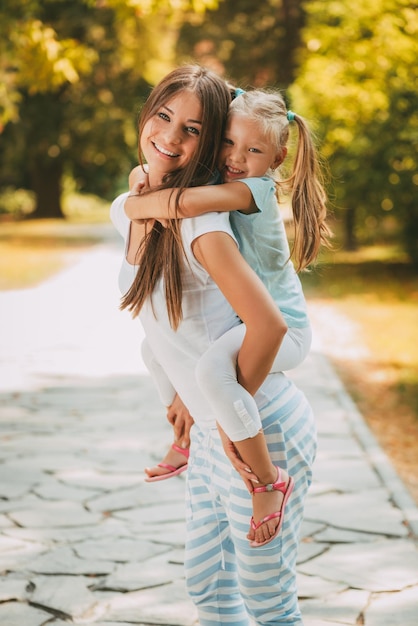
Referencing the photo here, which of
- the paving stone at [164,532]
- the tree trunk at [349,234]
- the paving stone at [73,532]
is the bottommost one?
the tree trunk at [349,234]

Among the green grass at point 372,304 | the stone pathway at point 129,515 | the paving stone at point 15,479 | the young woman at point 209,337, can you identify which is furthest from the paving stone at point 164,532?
the young woman at point 209,337

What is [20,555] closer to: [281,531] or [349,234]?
[281,531]

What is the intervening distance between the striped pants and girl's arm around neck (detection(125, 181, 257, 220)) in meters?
0.56

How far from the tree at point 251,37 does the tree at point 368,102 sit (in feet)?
26.0

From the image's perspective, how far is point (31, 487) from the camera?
5.25 metres

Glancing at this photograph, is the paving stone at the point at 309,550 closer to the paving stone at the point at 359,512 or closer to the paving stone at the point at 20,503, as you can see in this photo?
the paving stone at the point at 359,512

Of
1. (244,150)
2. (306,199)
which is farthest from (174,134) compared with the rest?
(306,199)

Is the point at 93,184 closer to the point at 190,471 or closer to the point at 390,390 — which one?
the point at 390,390

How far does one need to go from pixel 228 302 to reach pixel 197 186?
0.31 m

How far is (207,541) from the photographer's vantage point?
2576mm

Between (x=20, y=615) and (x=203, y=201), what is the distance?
2.16m

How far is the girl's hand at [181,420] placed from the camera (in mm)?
2773

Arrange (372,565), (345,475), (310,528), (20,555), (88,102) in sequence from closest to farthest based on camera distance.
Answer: (372,565)
(20,555)
(310,528)
(345,475)
(88,102)

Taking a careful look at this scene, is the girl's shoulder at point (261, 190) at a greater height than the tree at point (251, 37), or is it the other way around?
the girl's shoulder at point (261, 190)
